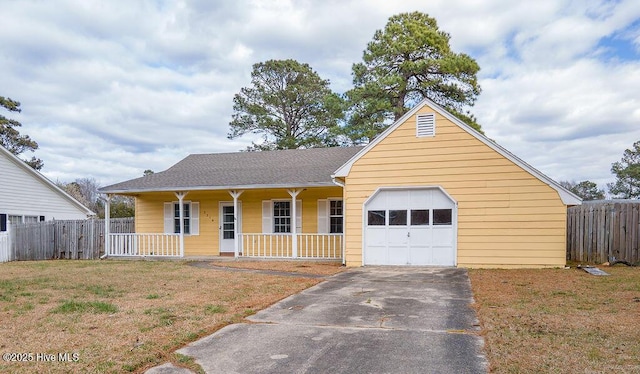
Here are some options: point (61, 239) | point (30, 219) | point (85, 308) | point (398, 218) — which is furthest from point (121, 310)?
point (30, 219)

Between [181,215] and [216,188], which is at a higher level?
[216,188]

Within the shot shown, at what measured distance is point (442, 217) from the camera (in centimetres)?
1275

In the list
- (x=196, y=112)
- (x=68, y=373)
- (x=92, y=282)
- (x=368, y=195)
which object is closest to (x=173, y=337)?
(x=68, y=373)

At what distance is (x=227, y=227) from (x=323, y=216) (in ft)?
13.3

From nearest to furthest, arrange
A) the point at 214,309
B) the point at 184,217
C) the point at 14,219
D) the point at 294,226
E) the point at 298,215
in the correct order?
1. the point at 214,309
2. the point at 294,226
3. the point at 298,215
4. the point at 184,217
5. the point at 14,219

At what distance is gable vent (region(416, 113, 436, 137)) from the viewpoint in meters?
12.7

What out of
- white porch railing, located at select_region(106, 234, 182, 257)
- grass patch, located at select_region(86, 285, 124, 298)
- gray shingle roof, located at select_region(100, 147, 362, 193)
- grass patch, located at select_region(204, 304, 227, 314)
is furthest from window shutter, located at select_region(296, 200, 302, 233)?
grass patch, located at select_region(204, 304, 227, 314)

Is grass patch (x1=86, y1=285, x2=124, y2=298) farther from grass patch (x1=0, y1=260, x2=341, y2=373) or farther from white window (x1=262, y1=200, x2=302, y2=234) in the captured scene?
white window (x1=262, y1=200, x2=302, y2=234)

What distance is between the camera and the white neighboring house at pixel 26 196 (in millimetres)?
19703

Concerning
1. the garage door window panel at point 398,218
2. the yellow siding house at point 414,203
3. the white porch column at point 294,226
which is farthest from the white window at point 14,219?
the garage door window panel at point 398,218

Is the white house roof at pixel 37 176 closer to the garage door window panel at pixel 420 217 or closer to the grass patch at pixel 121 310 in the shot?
the grass patch at pixel 121 310

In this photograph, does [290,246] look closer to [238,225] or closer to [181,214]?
[238,225]

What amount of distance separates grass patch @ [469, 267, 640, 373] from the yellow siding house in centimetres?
227

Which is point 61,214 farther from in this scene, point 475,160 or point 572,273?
point 572,273
